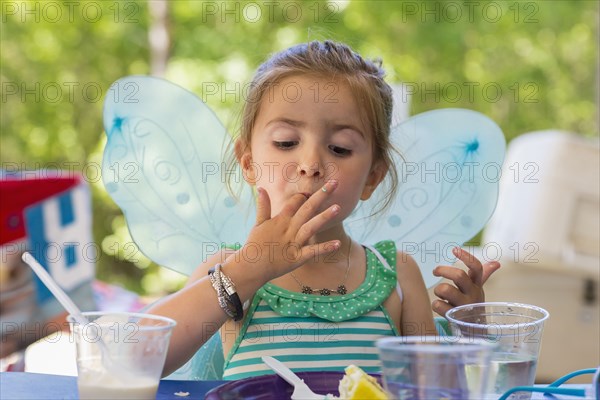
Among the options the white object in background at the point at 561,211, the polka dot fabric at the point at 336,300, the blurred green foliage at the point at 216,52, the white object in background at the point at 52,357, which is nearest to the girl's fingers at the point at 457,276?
the polka dot fabric at the point at 336,300

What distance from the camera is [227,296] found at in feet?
3.82

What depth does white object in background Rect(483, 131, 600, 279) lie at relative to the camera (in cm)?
411

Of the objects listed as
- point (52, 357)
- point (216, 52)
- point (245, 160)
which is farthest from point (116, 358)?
point (216, 52)

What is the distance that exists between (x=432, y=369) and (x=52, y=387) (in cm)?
52

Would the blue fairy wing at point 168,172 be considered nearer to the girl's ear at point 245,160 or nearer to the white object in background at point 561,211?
the girl's ear at point 245,160

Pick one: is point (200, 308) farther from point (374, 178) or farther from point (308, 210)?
point (374, 178)

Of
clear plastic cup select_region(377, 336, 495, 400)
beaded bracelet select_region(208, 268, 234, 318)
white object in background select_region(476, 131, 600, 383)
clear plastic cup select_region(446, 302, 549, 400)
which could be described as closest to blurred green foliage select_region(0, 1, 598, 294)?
white object in background select_region(476, 131, 600, 383)

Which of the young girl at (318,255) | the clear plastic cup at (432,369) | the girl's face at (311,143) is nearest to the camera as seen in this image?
the clear plastic cup at (432,369)

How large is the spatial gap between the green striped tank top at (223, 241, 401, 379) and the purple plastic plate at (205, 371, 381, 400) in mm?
310

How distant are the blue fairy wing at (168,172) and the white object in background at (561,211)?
8.94 ft

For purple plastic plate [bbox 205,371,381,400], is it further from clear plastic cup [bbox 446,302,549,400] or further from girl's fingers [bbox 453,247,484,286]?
girl's fingers [bbox 453,247,484,286]

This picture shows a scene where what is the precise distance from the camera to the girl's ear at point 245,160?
1.55m

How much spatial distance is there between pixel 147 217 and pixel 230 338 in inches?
11.9

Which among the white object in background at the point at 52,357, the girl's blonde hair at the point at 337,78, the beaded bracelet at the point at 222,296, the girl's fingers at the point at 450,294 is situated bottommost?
the white object in background at the point at 52,357
